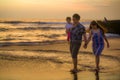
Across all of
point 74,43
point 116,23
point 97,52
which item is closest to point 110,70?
point 97,52

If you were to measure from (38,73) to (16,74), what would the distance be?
69 centimetres

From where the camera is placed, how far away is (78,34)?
11.2 metres

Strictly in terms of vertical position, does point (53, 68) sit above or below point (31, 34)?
above

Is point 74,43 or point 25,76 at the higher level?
point 74,43

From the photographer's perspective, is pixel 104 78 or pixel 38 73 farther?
pixel 38 73

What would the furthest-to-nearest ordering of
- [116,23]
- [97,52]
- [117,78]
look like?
[116,23] < [97,52] < [117,78]

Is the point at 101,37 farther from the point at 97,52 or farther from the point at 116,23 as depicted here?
the point at 116,23

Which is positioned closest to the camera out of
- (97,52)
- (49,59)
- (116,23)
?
(97,52)

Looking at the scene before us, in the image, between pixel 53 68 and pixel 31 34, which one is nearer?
pixel 53 68

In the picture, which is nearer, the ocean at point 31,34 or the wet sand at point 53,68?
the wet sand at point 53,68

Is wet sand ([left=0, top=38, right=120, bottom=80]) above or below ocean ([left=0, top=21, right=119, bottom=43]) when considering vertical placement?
above

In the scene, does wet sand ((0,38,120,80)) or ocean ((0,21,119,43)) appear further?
ocean ((0,21,119,43))

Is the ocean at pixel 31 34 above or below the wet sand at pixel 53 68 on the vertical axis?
below

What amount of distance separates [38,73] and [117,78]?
8.16 feet
